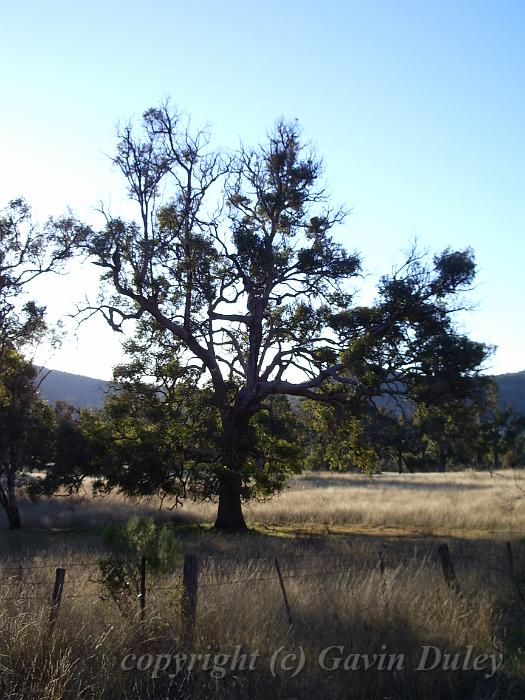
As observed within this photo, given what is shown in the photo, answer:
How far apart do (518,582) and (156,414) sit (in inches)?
653

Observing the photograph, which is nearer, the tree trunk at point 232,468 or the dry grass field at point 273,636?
the dry grass field at point 273,636

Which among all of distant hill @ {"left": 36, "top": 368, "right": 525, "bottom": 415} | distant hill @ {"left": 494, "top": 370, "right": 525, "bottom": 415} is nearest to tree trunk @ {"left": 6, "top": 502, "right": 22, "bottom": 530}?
distant hill @ {"left": 36, "top": 368, "right": 525, "bottom": 415}

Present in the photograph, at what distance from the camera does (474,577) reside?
1022 cm

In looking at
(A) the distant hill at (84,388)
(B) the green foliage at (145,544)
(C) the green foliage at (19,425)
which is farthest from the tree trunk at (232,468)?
(A) the distant hill at (84,388)

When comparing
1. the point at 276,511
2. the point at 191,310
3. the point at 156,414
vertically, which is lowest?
the point at 276,511

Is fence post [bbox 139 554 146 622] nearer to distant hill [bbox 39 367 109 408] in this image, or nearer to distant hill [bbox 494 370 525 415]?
distant hill [bbox 494 370 525 415]

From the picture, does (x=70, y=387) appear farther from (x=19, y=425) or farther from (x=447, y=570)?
(x=447, y=570)

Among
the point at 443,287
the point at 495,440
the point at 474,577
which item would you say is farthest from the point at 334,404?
the point at 495,440

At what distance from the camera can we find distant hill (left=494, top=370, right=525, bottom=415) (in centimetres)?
10440

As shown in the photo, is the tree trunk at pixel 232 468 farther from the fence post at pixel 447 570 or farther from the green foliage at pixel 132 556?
the green foliage at pixel 132 556

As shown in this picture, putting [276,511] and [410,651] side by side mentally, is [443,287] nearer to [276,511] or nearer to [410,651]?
[276,511]

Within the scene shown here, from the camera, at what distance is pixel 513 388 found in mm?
115500

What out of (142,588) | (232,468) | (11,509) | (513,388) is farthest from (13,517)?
(513,388)

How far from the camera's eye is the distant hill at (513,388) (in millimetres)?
104400
